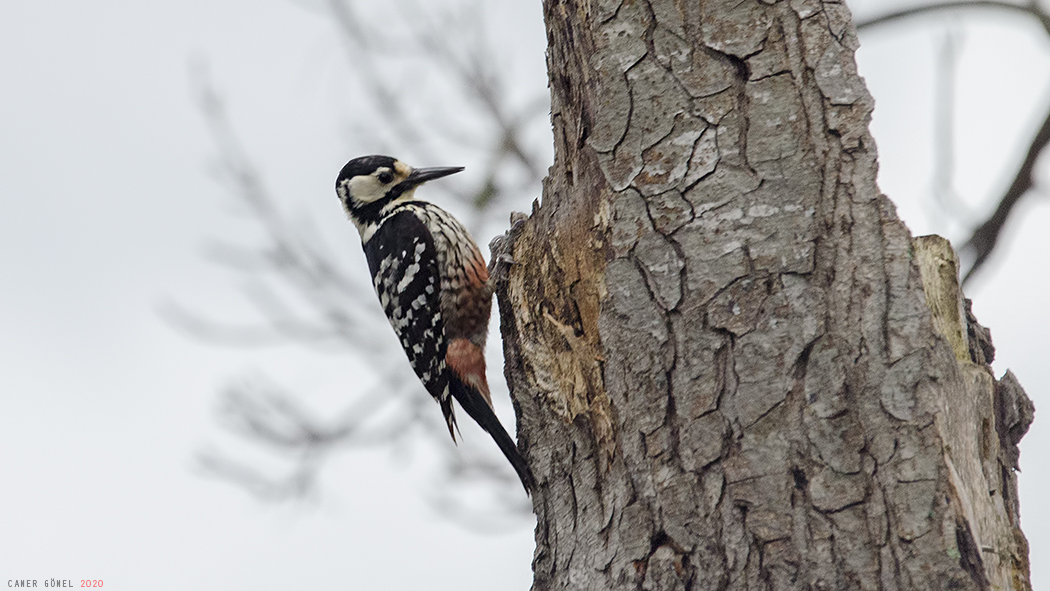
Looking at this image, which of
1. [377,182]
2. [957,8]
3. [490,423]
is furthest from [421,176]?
[957,8]

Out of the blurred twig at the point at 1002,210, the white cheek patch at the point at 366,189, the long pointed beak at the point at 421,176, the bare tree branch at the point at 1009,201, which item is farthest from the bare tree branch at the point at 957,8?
the white cheek patch at the point at 366,189

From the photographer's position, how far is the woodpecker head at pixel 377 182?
5086 millimetres

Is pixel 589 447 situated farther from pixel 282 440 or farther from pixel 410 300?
pixel 282 440

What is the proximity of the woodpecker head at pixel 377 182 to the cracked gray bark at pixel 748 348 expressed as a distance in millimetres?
2155

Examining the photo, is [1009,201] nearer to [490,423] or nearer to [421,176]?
[490,423]

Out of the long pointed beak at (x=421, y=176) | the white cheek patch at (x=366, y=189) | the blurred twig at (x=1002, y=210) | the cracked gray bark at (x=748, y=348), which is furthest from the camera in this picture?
the white cheek patch at (x=366, y=189)

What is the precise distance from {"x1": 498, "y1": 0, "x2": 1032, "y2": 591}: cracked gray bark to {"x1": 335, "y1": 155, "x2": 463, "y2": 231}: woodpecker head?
2155 millimetres

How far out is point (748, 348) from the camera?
8.30 ft

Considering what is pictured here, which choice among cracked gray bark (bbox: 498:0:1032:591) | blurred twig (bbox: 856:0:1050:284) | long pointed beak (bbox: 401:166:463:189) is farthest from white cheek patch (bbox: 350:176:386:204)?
blurred twig (bbox: 856:0:1050:284)

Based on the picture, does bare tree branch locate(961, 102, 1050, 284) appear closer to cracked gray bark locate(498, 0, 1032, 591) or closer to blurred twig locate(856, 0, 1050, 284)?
blurred twig locate(856, 0, 1050, 284)

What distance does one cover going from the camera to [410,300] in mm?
4742

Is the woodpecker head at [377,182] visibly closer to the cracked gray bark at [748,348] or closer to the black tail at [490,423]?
the black tail at [490,423]

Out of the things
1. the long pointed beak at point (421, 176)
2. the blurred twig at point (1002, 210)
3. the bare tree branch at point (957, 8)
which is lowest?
the blurred twig at point (1002, 210)

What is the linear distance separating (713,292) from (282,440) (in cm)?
439
